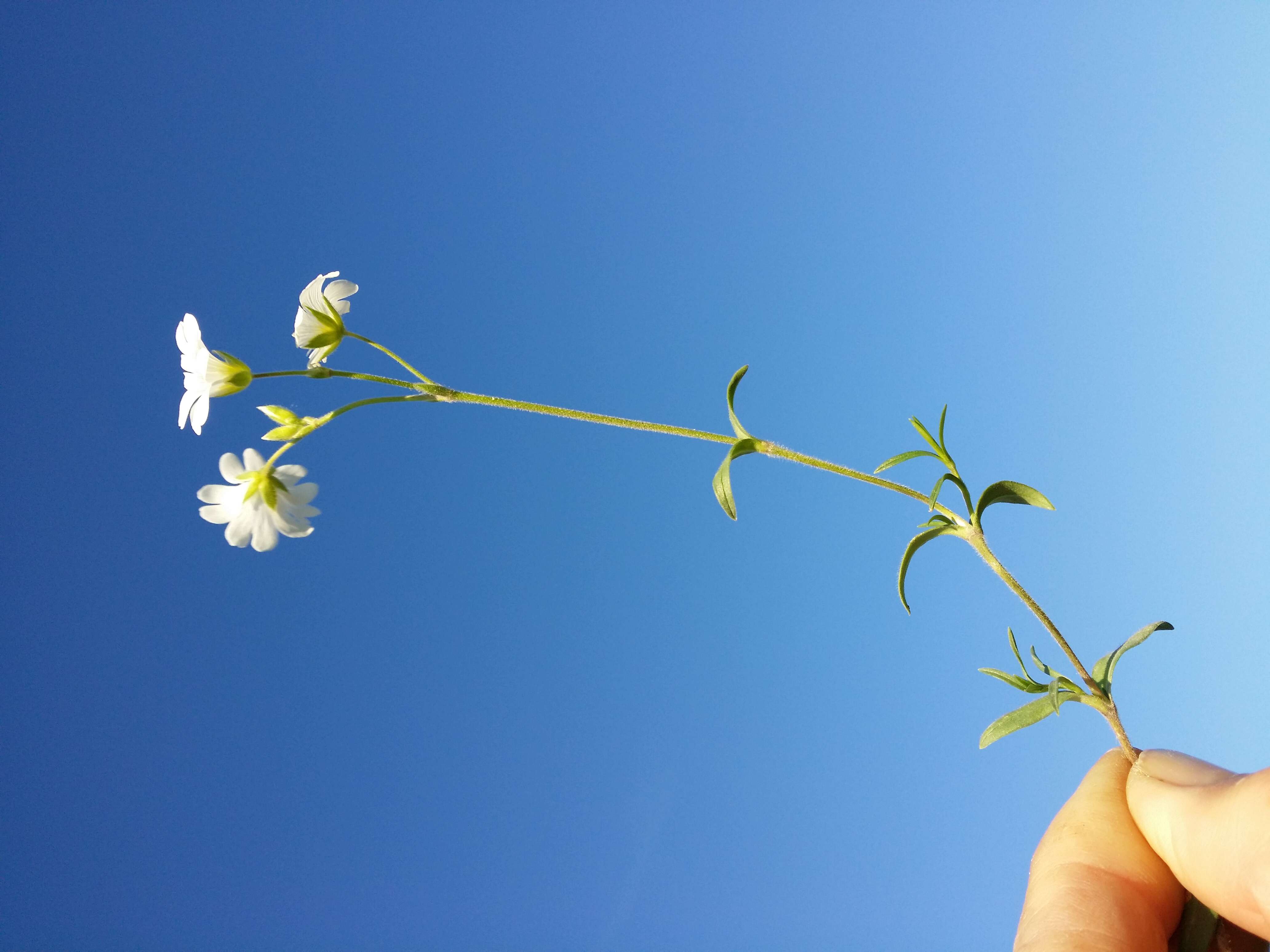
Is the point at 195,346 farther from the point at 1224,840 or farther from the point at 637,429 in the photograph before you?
the point at 1224,840

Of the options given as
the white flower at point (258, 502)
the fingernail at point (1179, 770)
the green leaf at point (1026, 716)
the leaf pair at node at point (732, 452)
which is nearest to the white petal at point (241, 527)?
A: the white flower at point (258, 502)

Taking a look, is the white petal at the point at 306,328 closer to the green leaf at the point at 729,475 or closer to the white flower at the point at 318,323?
the white flower at the point at 318,323

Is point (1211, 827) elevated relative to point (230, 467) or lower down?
lower down

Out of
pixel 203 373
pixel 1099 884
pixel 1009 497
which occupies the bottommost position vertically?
pixel 1099 884

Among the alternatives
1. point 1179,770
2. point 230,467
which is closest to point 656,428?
point 230,467

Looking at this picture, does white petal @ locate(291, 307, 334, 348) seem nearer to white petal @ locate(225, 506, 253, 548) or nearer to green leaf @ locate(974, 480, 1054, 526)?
white petal @ locate(225, 506, 253, 548)

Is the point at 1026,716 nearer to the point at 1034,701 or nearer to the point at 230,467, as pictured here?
the point at 1034,701
